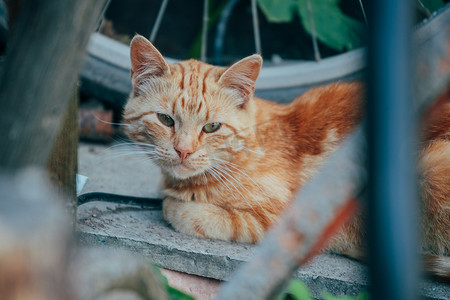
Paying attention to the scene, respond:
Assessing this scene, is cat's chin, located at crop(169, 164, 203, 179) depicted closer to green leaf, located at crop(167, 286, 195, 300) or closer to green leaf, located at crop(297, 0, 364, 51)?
green leaf, located at crop(167, 286, 195, 300)

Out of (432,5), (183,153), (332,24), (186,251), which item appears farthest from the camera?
(332,24)

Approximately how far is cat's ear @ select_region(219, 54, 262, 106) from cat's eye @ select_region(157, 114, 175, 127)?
24 cm

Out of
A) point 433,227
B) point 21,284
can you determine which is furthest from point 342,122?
point 21,284

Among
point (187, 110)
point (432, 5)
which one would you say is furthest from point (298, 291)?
point (432, 5)

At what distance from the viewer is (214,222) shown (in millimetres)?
1595

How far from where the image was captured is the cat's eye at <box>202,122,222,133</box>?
5.49 ft

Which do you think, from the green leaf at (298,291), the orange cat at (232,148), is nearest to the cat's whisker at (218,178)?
the orange cat at (232,148)

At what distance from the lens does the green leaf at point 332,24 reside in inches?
106

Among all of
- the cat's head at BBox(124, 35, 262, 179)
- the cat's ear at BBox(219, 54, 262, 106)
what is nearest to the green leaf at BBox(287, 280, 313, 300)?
the cat's head at BBox(124, 35, 262, 179)

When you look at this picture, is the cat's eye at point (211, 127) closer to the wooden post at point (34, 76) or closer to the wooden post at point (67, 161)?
the wooden post at point (67, 161)

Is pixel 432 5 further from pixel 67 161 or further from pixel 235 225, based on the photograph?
pixel 67 161

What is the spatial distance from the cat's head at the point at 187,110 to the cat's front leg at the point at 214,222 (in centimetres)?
13

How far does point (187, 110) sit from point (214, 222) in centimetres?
41

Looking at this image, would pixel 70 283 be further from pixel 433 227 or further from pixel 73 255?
pixel 433 227
